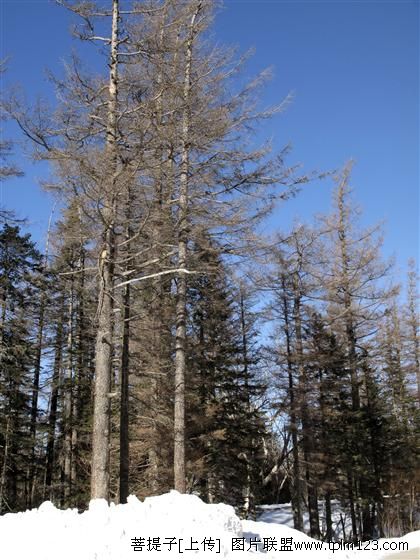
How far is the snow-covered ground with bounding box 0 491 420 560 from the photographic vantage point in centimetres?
556

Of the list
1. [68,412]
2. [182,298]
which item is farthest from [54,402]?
[182,298]

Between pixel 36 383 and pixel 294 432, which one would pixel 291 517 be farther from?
pixel 36 383

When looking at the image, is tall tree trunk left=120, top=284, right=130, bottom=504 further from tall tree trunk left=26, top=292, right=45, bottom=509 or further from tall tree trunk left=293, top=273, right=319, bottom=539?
tall tree trunk left=26, top=292, right=45, bottom=509

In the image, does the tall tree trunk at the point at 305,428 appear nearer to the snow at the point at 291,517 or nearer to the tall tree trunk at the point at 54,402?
the snow at the point at 291,517

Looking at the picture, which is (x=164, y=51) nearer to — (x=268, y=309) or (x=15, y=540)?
(x=15, y=540)

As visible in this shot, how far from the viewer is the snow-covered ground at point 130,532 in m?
5.56

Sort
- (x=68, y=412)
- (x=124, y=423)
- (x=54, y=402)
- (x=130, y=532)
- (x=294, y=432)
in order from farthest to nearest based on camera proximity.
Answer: (x=54, y=402)
(x=68, y=412)
(x=294, y=432)
(x=124, y=423)
(x=130, y=532)

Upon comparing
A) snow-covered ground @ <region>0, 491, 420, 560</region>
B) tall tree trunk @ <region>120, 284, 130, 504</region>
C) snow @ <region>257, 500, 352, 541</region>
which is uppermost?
tall tree trunk @ <region>120, 284, 130, 504</region>

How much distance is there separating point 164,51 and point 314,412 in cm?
1469

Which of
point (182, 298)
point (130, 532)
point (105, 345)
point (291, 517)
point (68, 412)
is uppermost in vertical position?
point (182, 298)

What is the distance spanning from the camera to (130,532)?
595cm

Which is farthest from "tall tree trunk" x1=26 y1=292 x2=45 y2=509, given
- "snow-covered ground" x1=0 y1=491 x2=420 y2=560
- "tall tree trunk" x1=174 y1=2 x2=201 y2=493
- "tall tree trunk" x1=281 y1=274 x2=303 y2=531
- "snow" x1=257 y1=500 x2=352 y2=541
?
"snow-covered ground" x1=0 y1=491 x2=420 y2=560

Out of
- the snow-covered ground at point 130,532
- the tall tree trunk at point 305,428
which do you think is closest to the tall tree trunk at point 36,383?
the tall tree trunk at point 305,428

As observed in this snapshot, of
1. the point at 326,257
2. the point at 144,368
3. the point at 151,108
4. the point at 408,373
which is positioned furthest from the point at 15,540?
the point at 408,373
